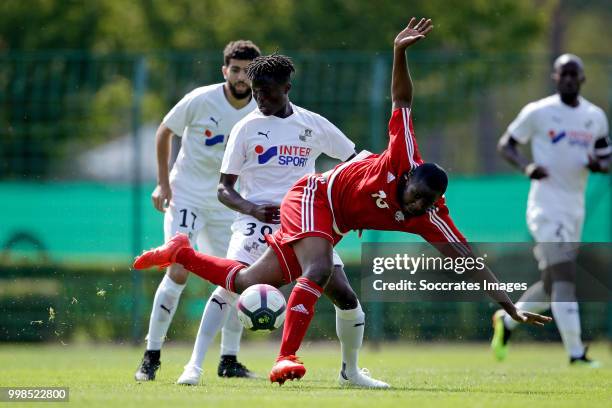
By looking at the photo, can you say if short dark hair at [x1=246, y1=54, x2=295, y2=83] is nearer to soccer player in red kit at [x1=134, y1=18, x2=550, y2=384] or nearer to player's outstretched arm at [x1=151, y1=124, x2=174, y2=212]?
soccer player in red kit at [x1=134, y1=18, x2=550, y2=384]

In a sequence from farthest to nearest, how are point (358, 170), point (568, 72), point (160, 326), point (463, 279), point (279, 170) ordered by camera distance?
point (463, 279) < point (568, 72) < point (160, 326) < point (279, 170) < point (358, 170)

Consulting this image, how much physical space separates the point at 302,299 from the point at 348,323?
0.86m

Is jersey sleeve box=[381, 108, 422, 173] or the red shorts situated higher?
jersey sleeve box=[381, 108, 422, 173]

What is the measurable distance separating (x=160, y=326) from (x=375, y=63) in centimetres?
580

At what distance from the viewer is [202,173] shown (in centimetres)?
1037

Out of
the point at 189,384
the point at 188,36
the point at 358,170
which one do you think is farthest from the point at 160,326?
the point at 188,36

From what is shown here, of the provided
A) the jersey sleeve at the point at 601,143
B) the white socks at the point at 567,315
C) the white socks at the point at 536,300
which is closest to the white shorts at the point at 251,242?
the white socks at the point at 567,315

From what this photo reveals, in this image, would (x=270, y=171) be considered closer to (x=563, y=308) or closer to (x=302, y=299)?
(x=302, y=299)

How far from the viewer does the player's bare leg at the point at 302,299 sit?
314 inches

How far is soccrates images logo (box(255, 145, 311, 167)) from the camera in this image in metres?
9.16

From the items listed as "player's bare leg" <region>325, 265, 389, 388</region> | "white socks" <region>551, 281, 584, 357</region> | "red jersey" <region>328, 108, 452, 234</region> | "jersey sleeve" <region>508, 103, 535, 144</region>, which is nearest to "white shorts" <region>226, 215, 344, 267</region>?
"player's bare leg" <region>325, 265, 389, 388</region>

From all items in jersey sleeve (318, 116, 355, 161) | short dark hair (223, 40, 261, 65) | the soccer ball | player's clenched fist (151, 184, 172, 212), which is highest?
short dark hair (223, 40, 261, 65)

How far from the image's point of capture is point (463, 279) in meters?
14.6

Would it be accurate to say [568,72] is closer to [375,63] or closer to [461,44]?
[375,63]
